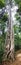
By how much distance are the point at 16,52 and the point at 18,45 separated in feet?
0.67

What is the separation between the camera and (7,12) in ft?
9.47

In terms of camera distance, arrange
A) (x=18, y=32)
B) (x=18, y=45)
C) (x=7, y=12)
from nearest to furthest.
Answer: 1. (x=7, y=12)
2. (x=18, y=32)
3. (x=18, y=45)

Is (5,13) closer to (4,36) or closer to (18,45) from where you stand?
(4,36)

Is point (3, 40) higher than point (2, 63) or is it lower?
higher

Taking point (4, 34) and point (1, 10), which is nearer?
point (1, 10)

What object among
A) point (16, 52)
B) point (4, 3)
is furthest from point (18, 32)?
point (4, 3)

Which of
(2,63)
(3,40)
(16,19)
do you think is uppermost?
(16,19)

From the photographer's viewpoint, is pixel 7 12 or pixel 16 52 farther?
pixel 16 52

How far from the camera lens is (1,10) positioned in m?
2.92

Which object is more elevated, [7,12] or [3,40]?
[7,12]

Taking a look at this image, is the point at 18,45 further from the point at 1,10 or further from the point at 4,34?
the point at 1,10

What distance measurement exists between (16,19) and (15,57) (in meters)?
0.57

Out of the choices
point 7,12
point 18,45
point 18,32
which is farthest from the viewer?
point 18,45

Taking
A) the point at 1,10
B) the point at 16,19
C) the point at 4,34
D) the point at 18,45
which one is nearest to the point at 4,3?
the point at 1,10
